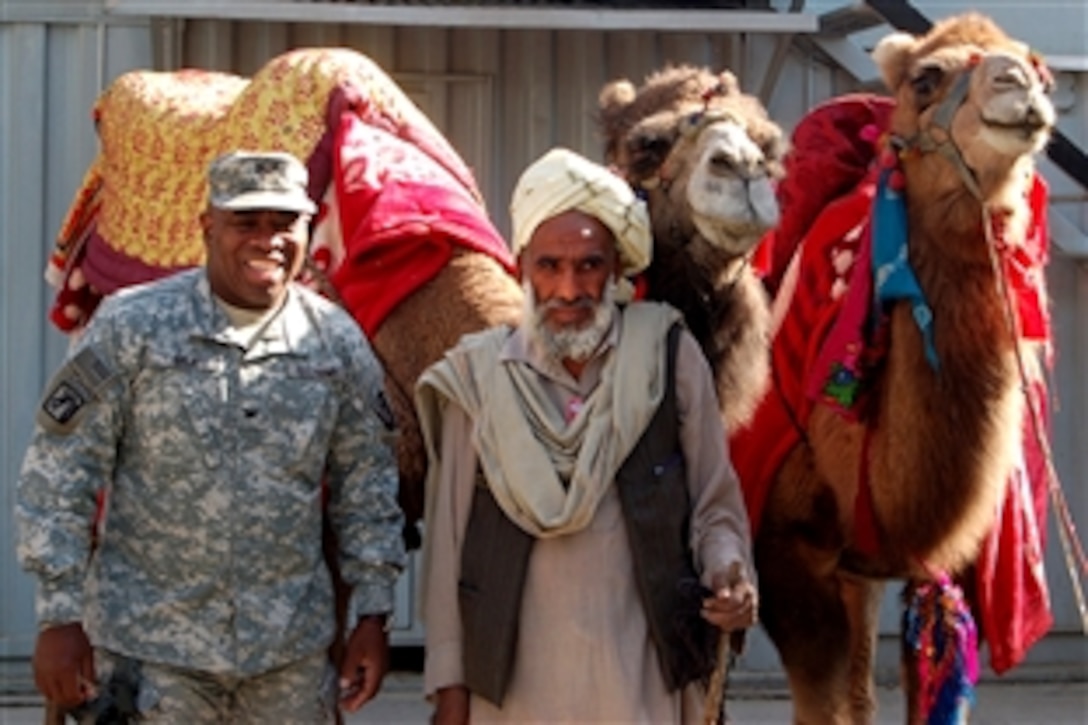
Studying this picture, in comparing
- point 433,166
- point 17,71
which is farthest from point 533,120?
point 433,166

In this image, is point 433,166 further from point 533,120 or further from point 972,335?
point 533,120

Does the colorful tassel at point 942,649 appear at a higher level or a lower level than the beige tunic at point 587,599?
lower

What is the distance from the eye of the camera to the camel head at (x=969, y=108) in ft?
15.7

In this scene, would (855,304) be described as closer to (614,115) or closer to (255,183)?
(614,115)

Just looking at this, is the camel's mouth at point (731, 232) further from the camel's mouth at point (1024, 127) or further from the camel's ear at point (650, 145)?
the camel's mouth at point (1024, 127)

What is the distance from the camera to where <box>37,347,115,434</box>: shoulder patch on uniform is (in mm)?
3855

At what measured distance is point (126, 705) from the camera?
386 cm

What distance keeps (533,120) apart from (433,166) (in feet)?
9.01

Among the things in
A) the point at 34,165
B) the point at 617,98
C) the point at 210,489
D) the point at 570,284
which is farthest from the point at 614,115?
the point at 34,165

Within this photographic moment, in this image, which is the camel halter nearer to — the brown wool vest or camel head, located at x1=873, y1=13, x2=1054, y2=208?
camel head, located at x1=873, y1=13, x2=1054, y2=208

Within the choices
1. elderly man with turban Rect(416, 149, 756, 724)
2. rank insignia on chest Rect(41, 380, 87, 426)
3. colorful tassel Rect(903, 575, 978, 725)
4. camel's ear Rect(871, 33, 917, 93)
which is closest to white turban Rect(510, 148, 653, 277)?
elderly man with turban Rect(416, 149, 756, 724)

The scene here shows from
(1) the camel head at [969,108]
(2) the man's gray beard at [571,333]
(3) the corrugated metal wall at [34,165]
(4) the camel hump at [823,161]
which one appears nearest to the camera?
(2) the man's gray beard at [571,333]

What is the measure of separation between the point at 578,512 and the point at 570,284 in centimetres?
47

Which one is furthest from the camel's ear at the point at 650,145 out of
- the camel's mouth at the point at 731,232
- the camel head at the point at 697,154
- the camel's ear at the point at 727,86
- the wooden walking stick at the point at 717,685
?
the wooden walking stick at the point at 717,685
